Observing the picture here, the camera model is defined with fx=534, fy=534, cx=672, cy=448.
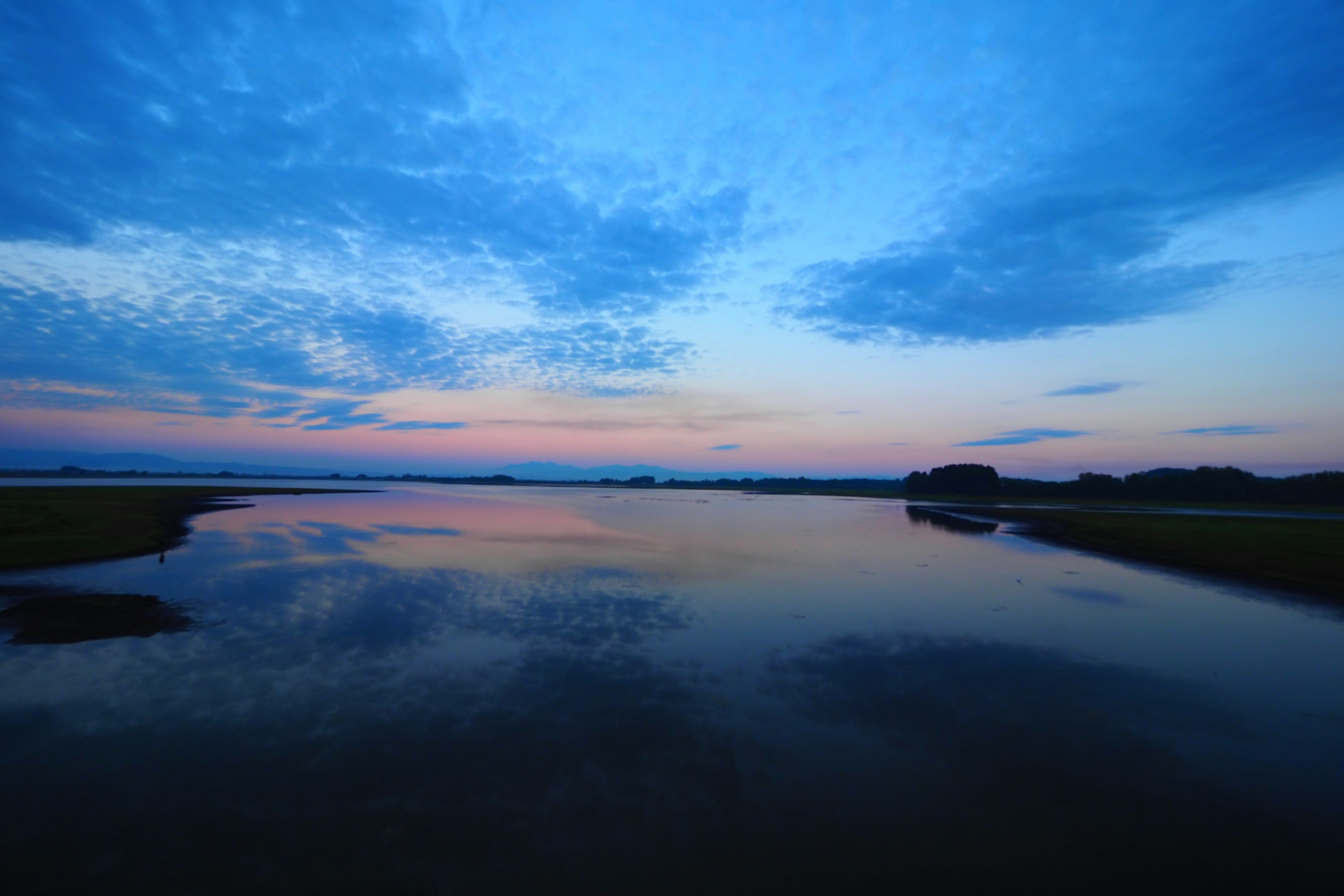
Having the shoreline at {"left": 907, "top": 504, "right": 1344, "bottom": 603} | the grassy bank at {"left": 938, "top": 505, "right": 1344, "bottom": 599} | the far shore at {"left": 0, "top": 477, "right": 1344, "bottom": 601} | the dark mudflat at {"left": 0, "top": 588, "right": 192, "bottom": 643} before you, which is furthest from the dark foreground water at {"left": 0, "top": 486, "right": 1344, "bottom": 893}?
the grassy bank at {"left": 938, "top": 505, "right": 1344, "bottom": 599}

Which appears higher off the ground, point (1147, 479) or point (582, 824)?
point (1147, 479)

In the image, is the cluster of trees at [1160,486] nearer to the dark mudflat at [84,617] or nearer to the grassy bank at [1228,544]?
the grassy bank at [1228,544]

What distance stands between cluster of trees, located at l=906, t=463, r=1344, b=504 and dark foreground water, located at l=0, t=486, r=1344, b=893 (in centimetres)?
11255

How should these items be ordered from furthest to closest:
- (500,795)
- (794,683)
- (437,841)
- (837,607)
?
1. (837,607)
2. (794,683)
3. (500,795)
4. (437,841)

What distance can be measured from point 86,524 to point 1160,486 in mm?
149962

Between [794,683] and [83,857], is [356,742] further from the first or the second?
[794,683]

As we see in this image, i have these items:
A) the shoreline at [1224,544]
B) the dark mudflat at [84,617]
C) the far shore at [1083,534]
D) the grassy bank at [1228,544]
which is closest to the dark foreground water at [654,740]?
the dark mudflat at [84,617]

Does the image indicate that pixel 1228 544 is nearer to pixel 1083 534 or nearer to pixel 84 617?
pixel 1083 534

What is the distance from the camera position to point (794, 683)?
10.6 metres

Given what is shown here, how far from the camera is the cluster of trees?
90.1 meters

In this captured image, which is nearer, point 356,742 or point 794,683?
point 356,742

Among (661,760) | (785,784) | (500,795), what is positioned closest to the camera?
(500,795)

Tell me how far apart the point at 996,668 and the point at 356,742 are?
12360 mm

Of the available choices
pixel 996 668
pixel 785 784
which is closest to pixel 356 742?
pixel 785 784
